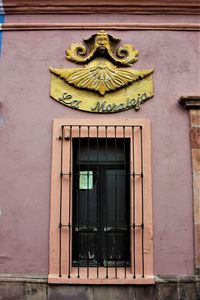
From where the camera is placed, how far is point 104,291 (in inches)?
227

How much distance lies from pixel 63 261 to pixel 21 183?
1187 millimetres

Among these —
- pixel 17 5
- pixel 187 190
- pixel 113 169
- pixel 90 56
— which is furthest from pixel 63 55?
pixel 187 190

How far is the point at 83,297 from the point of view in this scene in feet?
18.8

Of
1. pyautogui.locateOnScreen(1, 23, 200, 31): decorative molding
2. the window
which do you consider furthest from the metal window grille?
pyautogui.locateOnScreen(1, 23, 200, 31): decorative molding

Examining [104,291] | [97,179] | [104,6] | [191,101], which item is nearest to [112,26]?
[104,6]

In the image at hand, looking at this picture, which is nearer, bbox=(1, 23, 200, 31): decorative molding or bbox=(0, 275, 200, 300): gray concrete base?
bbox=(0, 275, 200, 300): gray concrete base

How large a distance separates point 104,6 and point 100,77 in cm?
106

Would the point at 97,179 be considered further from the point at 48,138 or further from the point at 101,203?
the point at 48,138

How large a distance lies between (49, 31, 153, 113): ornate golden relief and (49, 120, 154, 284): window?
28 centimetres

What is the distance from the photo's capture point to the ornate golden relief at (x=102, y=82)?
615 cm

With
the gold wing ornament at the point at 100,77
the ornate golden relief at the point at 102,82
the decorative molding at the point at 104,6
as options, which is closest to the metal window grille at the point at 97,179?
the ornate golden relief at the point at 102,82

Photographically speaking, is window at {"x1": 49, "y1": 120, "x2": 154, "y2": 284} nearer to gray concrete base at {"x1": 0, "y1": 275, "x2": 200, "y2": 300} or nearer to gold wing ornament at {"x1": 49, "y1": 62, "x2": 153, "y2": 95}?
gray concrete base at {"x1": 0, "y1": 275, "x2": 200, "y2": 300}

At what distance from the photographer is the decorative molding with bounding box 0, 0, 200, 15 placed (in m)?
6.33

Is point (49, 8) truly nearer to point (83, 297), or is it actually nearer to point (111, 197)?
point (111, 197)
